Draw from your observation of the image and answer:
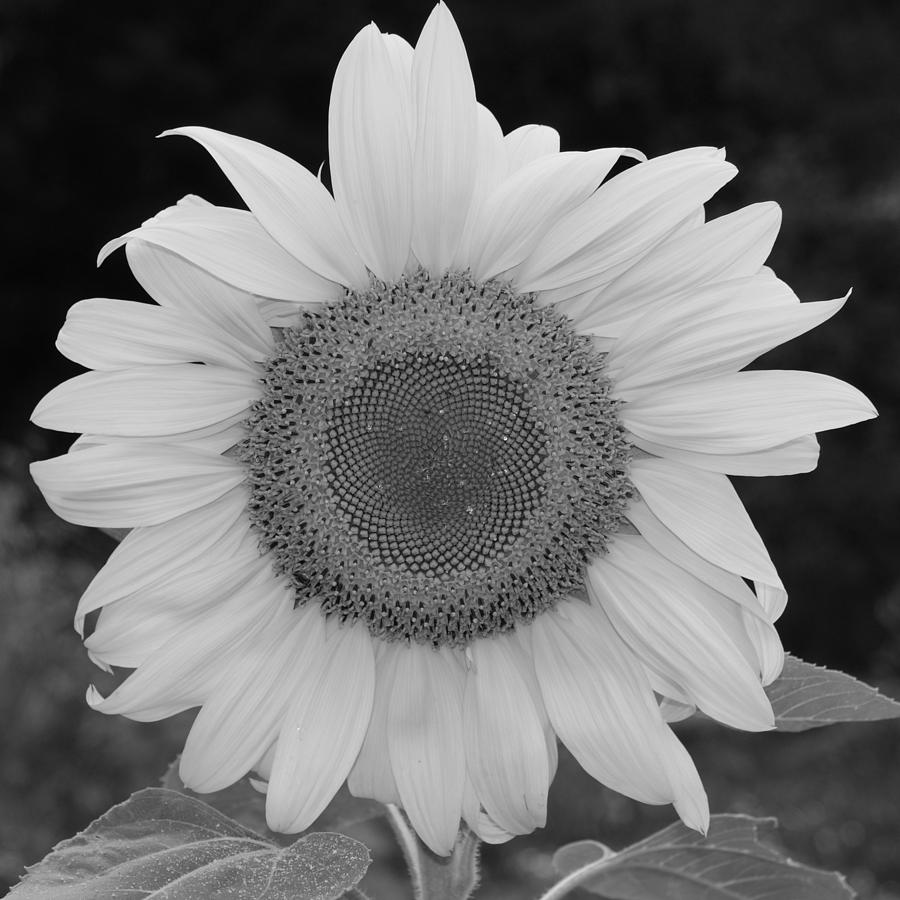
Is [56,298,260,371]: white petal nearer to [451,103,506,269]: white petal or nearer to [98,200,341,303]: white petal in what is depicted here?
[98,200,341,303]: white petal

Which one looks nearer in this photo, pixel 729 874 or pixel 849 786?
pixel 729 874

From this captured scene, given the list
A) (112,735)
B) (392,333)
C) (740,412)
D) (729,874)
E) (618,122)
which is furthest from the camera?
(618,122)

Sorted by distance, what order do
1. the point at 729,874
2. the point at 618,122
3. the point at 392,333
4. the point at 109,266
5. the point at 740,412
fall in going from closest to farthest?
1. the point at 740,412
2. the point at 392,333
3. the point at 729,874
4. the point at 109,266
5. the point at 618,122

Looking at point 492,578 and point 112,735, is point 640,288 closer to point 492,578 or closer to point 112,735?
point 492,578

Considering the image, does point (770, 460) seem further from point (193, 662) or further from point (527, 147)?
point (193, 662)

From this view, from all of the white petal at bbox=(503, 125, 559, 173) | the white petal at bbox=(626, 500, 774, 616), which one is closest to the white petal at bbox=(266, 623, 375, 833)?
the white petal at bbox=(626, 500, 774, 616)

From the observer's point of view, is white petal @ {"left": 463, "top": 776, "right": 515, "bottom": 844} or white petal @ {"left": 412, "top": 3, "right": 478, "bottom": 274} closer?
white petal @ {"left": 412, "top": 3, "right": 478, "bottom": 274}

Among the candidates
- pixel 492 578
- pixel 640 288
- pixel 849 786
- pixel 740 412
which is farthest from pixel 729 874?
pixel 849 786
